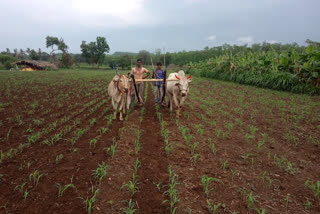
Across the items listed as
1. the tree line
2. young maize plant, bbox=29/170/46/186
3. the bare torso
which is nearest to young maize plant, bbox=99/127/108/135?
young maize plant, bbox=29/170/46/186

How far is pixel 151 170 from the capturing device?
356 cm

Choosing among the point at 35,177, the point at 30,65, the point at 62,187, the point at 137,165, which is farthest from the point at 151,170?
the point at 30,65

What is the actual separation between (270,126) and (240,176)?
3.27 metres

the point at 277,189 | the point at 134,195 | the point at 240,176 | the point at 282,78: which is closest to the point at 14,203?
the point at 134,195

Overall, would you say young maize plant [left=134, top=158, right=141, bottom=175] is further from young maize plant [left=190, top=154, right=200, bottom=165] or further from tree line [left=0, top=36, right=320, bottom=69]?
tree line [left=0, top=36, right=320, bottom=69]

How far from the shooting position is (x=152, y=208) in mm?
2680

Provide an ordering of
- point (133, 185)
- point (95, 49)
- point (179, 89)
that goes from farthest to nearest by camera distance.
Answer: point (95, 49), point (179, 89), point (133, 185)

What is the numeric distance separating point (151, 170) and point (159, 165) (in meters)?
0.24

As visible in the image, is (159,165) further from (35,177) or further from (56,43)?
Result: (56,43)

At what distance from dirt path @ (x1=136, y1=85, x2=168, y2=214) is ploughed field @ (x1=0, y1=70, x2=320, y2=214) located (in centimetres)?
2

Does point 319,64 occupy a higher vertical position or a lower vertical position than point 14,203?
higher

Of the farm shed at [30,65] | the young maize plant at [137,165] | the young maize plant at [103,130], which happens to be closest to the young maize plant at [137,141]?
the young maize plant at [137,165]

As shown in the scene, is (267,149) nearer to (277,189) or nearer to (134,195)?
(277,189)

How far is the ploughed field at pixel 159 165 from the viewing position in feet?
9.03
